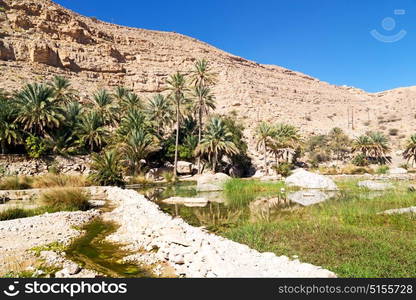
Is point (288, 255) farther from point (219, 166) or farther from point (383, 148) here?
point (383, 148)

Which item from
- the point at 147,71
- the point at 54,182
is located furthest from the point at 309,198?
the point at 147,71

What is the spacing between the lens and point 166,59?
89.6 m

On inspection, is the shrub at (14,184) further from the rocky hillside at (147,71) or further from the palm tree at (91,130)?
the rocky hillside at (147,71)

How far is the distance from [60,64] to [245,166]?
1978 inches

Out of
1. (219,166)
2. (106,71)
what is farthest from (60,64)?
(219,166)

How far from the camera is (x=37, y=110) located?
1288 inches

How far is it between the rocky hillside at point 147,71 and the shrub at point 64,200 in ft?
149

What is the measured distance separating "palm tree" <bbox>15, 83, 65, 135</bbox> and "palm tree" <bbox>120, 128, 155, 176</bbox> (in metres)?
8.35

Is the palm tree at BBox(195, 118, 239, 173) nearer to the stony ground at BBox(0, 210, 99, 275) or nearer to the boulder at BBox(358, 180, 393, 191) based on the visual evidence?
the boulder at BBox(358, 180, 393, 191)

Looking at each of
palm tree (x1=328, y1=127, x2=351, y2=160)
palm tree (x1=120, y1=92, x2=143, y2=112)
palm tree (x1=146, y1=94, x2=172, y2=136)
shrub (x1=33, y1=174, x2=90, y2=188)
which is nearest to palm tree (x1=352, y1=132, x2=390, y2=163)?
palm tree (x1=328, y1=127, x2=351, y2=160)

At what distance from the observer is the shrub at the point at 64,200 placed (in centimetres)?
1359

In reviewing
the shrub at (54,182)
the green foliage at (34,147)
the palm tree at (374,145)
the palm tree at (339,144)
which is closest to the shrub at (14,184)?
the shrub at (54,182)

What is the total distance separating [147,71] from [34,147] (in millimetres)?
54006

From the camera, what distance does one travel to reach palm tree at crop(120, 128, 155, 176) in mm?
34812
